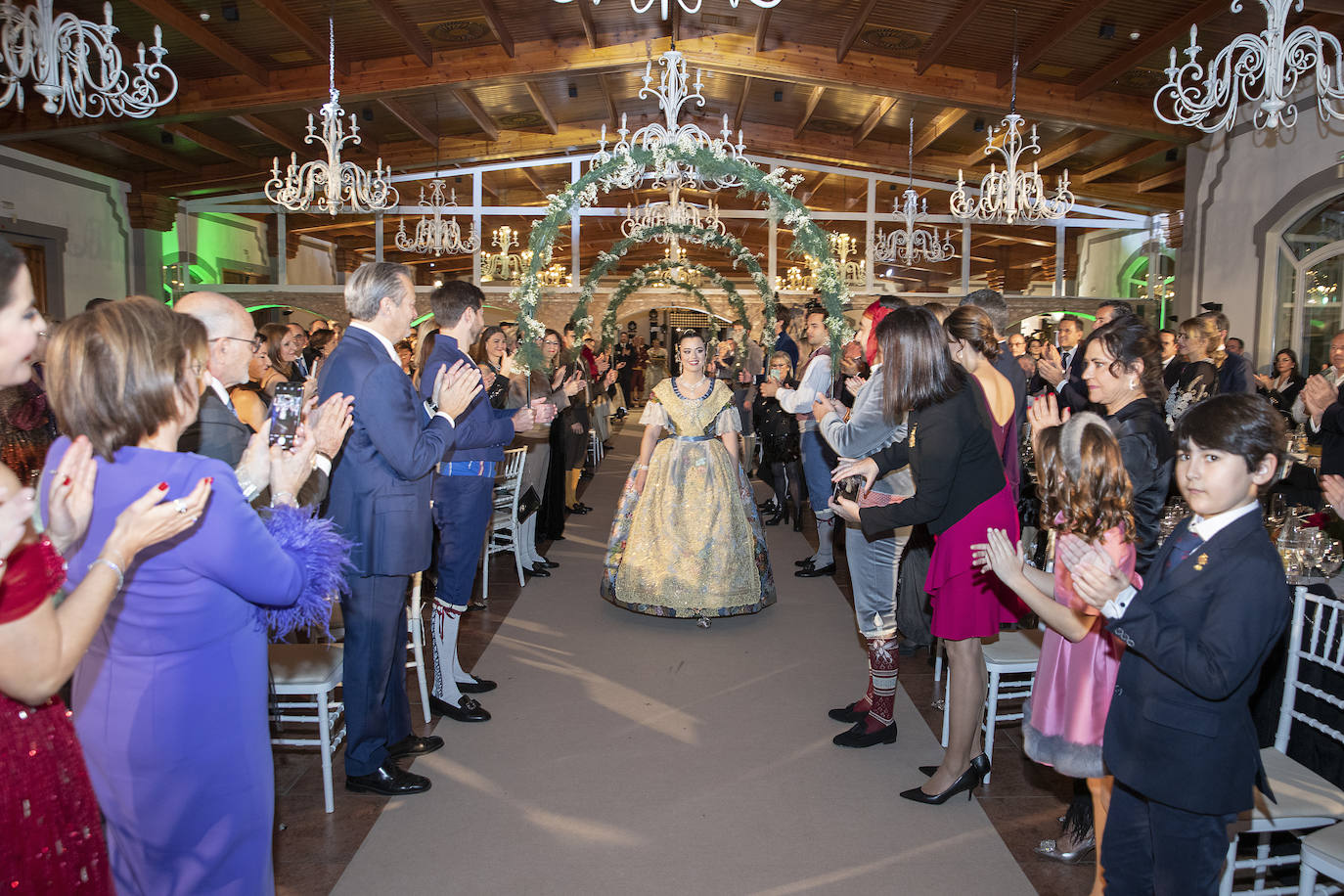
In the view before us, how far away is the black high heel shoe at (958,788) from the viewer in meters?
3.01

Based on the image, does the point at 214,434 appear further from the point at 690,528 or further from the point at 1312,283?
the point at 1312,283

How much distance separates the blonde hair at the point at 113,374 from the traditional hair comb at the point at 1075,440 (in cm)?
195

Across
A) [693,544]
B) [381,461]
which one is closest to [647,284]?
[693,544]

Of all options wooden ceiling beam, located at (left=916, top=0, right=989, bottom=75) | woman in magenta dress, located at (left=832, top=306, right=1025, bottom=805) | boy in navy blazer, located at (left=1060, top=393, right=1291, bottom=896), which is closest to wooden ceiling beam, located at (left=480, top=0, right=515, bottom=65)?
wooden ceiling beam, located at (left=916, top=0, right=989, bottom=75)

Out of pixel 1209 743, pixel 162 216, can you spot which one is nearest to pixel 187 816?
pixel 1209 743

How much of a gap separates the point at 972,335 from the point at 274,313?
16.0 m

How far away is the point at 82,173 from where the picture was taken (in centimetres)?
1170

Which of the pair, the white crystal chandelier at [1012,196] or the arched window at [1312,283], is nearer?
the arched window at [1312,283]

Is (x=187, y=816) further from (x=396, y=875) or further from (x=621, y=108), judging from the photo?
(x=621, y=108)

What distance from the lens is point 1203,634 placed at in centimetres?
167

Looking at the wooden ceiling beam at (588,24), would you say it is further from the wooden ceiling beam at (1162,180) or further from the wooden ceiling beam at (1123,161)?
the wooden ceiling beam at (1162,180)

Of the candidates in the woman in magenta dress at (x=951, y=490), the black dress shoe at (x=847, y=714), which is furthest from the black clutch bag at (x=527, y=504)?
the woman in magenta dress at (x=951, y=490)

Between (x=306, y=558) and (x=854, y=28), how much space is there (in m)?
8.96

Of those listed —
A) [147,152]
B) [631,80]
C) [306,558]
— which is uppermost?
[631,80]
